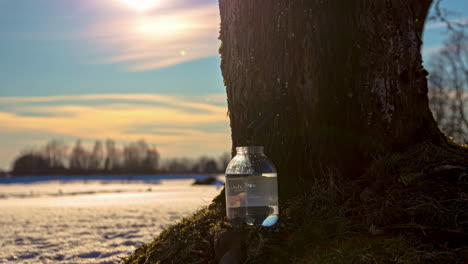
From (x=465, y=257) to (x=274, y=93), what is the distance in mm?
1789

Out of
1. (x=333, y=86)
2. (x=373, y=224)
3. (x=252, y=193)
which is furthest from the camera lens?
(x=333, y=86)

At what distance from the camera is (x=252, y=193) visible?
3010 mm

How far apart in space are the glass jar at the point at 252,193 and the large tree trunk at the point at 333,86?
0.44m

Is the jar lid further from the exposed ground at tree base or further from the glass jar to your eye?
the exposed ground at tree base

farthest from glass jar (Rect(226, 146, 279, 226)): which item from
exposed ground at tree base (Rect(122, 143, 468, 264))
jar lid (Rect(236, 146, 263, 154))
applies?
exposed ground at tree base (Rect(122, 143, 468, 264))

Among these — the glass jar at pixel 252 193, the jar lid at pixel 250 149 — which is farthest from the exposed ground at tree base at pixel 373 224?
the jar lid at pixel 250 149

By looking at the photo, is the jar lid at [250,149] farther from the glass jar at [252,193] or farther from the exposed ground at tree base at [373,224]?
the exposed ground at tree base at [373,224]

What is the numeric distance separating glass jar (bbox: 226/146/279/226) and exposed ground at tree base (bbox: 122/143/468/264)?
0.12 meters

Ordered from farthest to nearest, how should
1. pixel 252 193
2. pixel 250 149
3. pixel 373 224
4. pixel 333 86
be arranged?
A: pixel 333 86 → pixel 250 149 → pixel 252 193 → pixel 373 224

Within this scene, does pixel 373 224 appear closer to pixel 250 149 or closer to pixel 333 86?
pixel 250 149

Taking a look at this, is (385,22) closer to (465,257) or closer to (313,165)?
(313,165)

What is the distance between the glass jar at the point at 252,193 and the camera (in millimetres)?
3008

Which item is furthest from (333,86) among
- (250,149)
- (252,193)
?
(252,193)

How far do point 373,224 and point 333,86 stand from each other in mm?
1119
